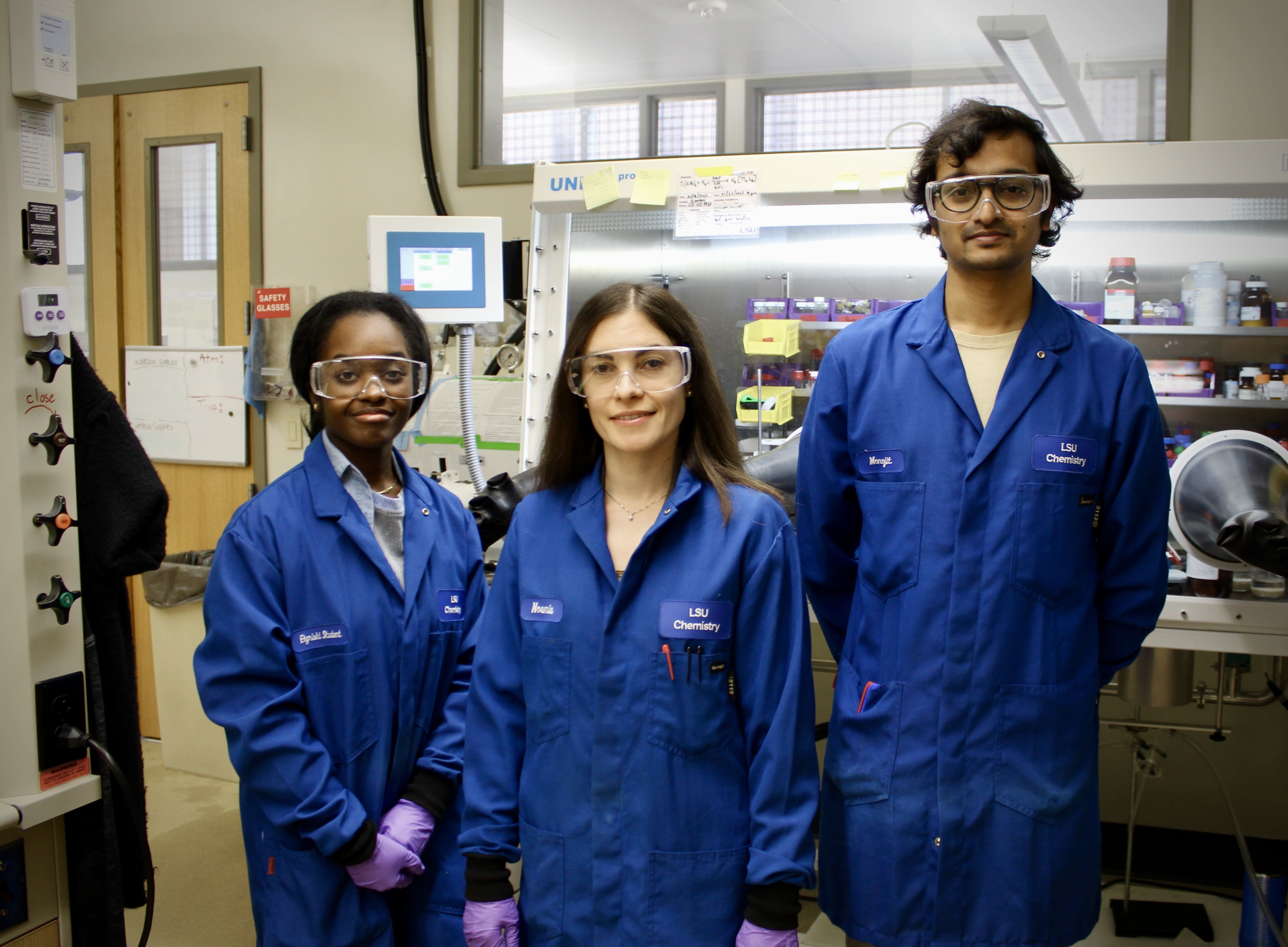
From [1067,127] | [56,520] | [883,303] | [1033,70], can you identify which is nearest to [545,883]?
[56,520]

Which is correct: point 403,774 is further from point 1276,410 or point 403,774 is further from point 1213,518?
point 1276,410

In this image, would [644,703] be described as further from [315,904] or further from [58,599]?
[58,599]

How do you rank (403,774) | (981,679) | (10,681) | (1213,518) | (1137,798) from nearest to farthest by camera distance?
(981,679) → (403,774) → (10,681) → (1213,518) → (1137,798)

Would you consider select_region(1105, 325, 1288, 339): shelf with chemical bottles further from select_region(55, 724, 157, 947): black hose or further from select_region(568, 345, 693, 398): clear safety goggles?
select_region(55, 724, 157, 947): black hose

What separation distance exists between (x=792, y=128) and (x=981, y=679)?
2.34m

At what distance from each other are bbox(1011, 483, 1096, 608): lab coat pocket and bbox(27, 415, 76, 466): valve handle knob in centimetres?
152

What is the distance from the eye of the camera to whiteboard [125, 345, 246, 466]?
3.75m

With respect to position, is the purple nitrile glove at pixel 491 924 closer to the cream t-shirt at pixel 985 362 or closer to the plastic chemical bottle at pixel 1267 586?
the cream t-shirt at pixel 985 362

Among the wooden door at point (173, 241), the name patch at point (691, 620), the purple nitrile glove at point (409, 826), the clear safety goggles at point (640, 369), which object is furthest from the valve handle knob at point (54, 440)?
the wooden door at point (173, 241)

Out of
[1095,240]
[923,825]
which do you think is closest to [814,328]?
[1095,240]

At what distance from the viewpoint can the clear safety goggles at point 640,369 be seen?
4.24 feet

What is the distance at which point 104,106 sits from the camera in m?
3.84

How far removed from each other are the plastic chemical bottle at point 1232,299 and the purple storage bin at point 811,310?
1.04m

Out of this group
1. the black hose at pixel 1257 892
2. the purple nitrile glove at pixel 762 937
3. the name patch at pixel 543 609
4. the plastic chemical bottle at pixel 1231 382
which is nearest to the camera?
the purple nitrile glove at pixel 762 937
